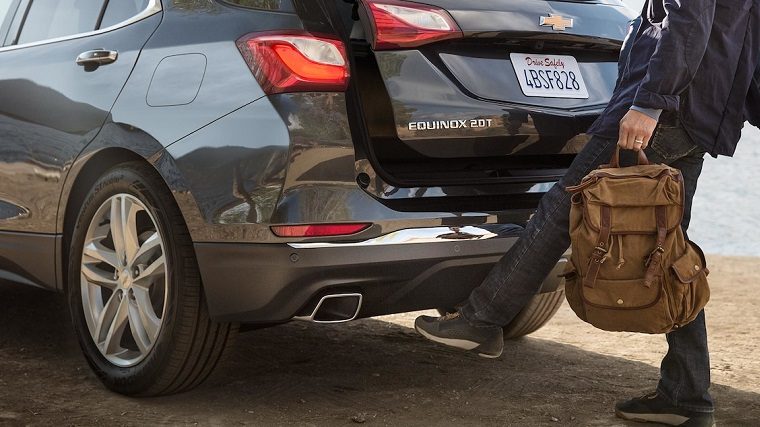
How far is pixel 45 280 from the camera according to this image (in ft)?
15.5

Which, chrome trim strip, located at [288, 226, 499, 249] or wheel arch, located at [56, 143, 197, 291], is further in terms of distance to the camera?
wheel arch, located at [56, 143, 197, 291]

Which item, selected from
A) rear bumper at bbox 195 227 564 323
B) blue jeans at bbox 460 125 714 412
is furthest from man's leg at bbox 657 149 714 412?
rear bumper at bbox 195 227 564 323

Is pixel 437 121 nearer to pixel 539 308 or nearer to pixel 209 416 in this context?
pixel 209 416

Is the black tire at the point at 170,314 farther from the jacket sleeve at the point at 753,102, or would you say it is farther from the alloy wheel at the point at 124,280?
the jacket sleeve at the point at 753,102

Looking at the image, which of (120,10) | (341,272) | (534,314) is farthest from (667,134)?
(120,10)

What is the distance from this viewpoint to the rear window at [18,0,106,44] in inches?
185

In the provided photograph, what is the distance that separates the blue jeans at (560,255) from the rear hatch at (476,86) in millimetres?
270

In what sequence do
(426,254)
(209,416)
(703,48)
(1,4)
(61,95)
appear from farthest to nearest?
(1,4) < (61,95) < (209,416) < (426,254) < (703,48)

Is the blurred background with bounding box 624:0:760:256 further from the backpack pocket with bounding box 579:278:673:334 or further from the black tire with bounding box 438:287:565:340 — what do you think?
the backpack pocket with bounding box 579:278:673:334

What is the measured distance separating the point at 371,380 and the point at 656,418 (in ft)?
3.68

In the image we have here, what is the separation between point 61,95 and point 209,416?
1.26 m

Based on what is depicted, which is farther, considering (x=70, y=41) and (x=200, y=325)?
(x=70, y=41)

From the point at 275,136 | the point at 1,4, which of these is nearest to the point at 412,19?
the point at 275,136

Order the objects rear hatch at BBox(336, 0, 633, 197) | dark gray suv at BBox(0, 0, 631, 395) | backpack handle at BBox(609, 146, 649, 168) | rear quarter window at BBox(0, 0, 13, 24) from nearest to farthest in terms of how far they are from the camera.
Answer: backpack handle at BBox(609, 146, 649, 168), dark gray suv at BBox(0, 0, 631, 395), rear hatch at BBox(336, 0, 633, 197), rear quarter window at BBox(0, 0, 13, 24)
